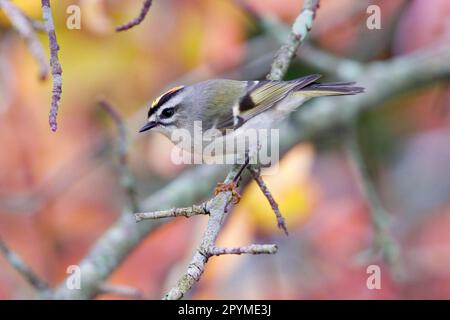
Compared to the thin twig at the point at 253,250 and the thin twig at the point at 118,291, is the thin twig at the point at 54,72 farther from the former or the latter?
the thin twig at the point at 118,291

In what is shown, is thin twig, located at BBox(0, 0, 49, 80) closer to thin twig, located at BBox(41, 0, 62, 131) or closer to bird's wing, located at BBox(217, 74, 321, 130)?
thin twig, located at BBox(41, 0, 62, 131)

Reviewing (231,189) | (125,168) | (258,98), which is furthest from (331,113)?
(231,189)

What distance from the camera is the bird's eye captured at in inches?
113

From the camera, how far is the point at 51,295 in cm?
277

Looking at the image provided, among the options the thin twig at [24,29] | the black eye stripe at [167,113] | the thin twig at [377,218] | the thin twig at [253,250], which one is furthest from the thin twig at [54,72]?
the thin twig at [377,218]

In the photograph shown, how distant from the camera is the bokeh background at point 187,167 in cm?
374

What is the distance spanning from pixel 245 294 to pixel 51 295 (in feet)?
3.94

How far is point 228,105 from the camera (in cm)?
298

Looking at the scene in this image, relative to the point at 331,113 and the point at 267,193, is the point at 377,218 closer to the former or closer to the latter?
the point at 331,113

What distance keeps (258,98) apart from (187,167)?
186 centimetres

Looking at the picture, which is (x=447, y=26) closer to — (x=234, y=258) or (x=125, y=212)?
(x=234, y=258)

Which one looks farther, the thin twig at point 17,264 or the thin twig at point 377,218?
the thin twig at point 377,218

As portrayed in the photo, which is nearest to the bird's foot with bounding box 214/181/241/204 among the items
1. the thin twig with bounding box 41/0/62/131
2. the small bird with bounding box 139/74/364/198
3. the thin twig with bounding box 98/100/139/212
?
the small bird with bounding box 139/74/364/198

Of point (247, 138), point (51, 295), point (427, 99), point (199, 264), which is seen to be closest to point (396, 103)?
point (427, 99)
